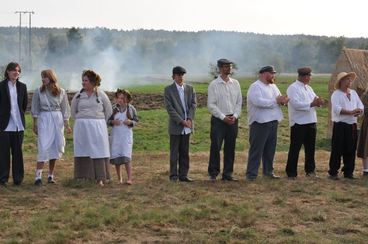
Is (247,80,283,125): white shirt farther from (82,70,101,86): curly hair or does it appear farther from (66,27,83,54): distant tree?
(66,27,83,54): distant tree

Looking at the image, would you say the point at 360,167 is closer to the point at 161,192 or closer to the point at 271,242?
the point at 161,192

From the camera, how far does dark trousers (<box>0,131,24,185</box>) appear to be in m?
9.22

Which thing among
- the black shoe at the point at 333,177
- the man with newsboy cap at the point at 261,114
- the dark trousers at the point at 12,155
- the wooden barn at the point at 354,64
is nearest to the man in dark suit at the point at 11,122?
the dark trousers at the point at 12,155

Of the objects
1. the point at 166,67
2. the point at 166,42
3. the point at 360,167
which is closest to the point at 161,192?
the point at 360,167

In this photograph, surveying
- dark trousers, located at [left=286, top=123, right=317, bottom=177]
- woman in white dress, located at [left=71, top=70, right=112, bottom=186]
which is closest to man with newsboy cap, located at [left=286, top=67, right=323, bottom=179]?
dark trousers, located at [left=286, top=123, right=317, bottom=177]

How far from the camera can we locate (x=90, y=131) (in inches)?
363

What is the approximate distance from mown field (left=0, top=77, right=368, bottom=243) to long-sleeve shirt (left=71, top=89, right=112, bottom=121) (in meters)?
0.98

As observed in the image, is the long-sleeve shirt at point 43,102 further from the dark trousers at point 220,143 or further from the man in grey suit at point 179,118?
the dark trousers at point 220,143

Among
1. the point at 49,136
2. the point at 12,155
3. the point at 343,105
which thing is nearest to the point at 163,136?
the point at 343,105

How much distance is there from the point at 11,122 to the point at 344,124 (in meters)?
5.13

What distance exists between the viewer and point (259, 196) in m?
8.48

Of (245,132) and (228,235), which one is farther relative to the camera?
(245,132)

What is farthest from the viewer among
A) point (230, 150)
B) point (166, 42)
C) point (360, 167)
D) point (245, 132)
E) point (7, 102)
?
point (166, 42)

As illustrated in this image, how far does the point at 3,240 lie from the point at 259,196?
11.9ft
